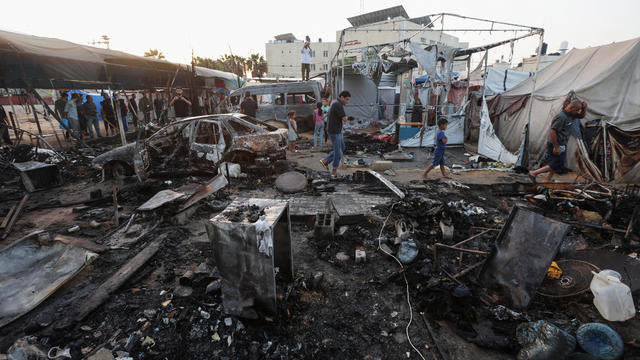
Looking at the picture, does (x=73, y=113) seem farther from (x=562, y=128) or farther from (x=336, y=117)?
(x=562, y=128)

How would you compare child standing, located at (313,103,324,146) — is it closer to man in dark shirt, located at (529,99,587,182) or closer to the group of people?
man in dark shirt, located at (529,99,587,182)

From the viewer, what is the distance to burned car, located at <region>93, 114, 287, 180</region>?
6.90 meters

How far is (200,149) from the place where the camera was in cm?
705

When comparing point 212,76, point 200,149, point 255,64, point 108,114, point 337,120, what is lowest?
point 200,149

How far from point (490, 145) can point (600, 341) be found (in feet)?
27.4

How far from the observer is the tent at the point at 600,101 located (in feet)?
22.3

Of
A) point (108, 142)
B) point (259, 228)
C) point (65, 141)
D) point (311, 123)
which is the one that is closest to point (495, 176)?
point (259, 228)

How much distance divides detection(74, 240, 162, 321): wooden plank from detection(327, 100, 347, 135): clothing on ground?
4567 millimetres

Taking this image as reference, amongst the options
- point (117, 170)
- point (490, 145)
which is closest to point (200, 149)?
point (117, 170)

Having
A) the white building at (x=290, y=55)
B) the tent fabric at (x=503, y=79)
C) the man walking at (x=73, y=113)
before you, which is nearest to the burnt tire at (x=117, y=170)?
the man walking at (x=73, y=113)

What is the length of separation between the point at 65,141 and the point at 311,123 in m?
11.5

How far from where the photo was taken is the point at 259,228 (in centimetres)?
237

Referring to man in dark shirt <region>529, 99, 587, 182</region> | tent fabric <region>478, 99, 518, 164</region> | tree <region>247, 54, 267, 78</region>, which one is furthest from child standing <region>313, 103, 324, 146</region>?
tree <region>247, 54, 267, 78</region>

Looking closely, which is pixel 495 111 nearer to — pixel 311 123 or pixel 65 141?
pixel 311 123
